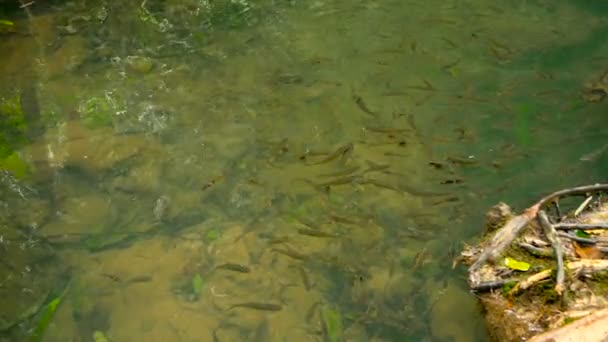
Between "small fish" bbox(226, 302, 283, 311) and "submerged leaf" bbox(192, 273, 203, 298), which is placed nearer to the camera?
"small fish" bbox(226, 302, 283, 311)

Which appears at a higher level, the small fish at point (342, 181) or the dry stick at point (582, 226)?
the dry stick at point (582, 226)

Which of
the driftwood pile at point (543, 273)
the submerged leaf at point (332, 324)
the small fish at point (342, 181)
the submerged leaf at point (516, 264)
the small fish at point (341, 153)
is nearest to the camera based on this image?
the driftwood pile at point (543, 273)

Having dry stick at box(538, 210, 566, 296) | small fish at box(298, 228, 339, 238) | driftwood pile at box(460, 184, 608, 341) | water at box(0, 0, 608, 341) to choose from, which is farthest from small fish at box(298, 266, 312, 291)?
dry stick at box(538, 210, 566, 296)

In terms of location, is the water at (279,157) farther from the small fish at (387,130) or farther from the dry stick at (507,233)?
the dry stick at (507,233)

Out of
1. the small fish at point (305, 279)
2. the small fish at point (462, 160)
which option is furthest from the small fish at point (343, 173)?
the small fish at point (305, 279)

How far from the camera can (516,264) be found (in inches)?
155

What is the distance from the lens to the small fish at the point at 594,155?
574 centimetres

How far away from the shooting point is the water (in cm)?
471

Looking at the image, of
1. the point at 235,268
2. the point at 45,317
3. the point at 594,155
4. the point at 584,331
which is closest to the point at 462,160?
the point at 594,155

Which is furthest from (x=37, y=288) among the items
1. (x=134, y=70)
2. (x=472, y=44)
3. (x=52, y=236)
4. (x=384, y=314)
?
(x=472, y=44)

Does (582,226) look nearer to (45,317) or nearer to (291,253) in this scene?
(291,253)

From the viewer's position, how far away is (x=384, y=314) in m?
4.54

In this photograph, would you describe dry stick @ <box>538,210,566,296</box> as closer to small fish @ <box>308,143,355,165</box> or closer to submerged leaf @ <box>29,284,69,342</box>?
small fish @ <box>308,143,355,165</box>

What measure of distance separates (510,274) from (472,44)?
13.9ft
